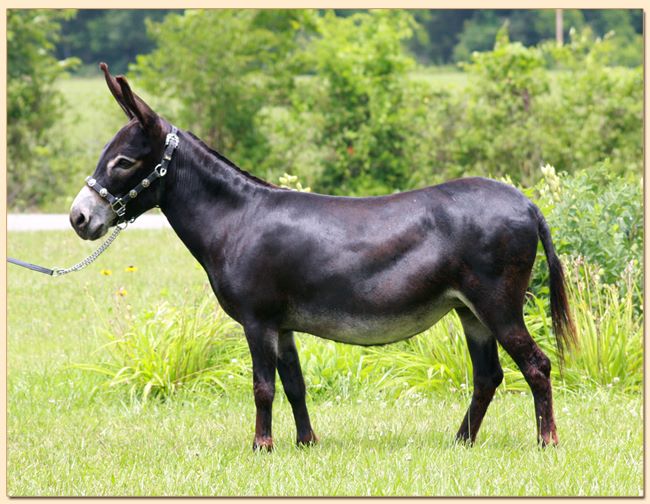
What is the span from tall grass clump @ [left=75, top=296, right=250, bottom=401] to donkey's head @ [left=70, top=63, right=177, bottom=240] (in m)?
1.96

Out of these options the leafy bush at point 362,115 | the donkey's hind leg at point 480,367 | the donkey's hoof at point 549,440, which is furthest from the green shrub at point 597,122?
the donkey's hoof at point 549,440

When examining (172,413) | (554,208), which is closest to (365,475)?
(172,413)

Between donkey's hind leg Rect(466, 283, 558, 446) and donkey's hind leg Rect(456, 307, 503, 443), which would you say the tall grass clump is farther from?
donkey's hind leg Rect(466, 283, 558, 446)

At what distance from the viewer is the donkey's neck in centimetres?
585

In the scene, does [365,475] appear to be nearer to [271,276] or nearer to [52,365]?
[271,276]

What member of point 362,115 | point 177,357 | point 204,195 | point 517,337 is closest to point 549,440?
point 517,337

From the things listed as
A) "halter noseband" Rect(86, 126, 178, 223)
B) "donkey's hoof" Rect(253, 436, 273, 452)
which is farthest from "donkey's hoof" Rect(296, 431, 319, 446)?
"halter noseband" Rect(86, 126, 178, 223)

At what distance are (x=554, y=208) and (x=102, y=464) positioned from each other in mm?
4263

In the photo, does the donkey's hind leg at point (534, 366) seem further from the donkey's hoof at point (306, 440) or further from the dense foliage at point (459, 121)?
the dense foliage at point (459, 121)

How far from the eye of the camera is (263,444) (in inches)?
229

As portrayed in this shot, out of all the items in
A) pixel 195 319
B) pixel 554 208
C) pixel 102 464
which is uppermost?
pixel 554 208

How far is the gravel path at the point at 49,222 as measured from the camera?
15859 mm

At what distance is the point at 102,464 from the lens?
5.84m

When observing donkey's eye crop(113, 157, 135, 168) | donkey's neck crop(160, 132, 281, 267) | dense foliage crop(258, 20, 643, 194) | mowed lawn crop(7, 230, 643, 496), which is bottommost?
mowed lawn crop(7, 230, 643, 496)
